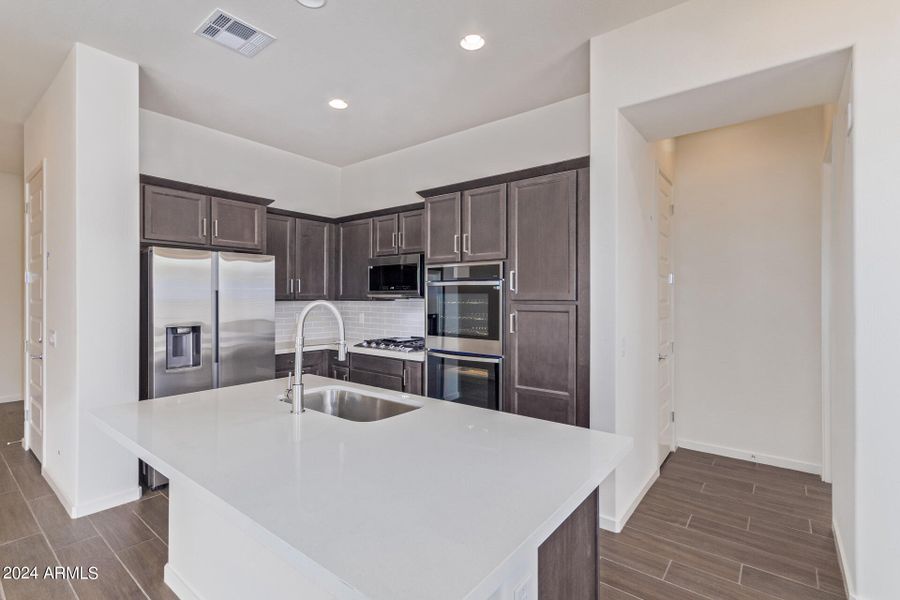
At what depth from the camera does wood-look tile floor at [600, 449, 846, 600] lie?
2174 mm

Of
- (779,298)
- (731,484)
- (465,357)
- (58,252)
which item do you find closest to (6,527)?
(58,252)

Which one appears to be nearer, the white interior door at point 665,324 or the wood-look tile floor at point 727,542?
the wood-look tile floor at point 727,542

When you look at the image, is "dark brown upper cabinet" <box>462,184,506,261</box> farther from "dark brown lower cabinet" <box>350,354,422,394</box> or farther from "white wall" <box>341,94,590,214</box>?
"dark brown lower cabinet" <box>350,354,422,394</box>

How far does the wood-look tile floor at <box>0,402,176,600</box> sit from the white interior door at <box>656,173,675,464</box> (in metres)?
3.50

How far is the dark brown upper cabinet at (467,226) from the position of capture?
327 cm

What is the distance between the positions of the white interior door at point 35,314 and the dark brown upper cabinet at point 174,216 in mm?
870

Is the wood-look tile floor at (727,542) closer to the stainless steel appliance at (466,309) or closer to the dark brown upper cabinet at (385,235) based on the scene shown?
the stainless steel appliance at (466,309)

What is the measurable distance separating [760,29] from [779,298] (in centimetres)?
231

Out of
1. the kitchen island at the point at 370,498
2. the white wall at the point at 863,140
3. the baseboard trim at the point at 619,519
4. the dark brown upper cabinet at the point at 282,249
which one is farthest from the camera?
the dark brown upper cabinet at the point at 282,249

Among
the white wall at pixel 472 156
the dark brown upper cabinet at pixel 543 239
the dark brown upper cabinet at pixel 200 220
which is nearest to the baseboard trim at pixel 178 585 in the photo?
the dark brown upper cabinet at pixel 200 220

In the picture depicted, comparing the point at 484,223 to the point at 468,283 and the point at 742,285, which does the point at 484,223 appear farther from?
the point at 742,285

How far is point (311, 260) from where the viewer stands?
4820 mm

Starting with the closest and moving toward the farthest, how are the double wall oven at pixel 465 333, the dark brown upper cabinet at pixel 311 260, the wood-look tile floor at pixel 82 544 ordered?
the wood-look tile floor at pixel 82 544
the double wall oven at pixel 465 333
the dark brown upper cabinet at pixel 311 260

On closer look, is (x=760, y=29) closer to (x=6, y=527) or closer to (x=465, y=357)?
(x=465, y=357)
